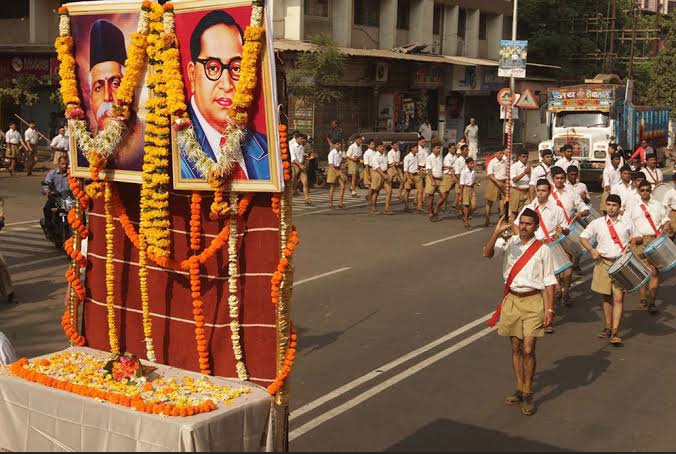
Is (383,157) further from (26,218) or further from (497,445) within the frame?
(497,445)

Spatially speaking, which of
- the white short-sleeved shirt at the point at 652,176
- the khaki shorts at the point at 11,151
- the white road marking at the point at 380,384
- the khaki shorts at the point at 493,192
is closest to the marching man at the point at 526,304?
the white road marking at the point at 380,384

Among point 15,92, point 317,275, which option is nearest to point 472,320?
point 317,275

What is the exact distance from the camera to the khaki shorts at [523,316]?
875cm

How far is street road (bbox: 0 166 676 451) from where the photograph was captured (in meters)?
8.02

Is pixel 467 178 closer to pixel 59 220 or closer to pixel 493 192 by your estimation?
pixel 493 192

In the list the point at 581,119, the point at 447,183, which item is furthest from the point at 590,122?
the point at 447,183

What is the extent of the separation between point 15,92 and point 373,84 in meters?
13.6

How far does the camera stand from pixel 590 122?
30672 millimetres

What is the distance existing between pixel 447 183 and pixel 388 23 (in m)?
18.7

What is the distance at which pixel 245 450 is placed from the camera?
622cm

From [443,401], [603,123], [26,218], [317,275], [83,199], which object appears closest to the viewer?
[83,199]

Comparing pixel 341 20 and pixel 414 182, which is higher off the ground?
pixel 341 20

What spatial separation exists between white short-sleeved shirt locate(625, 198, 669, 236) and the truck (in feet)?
53.7

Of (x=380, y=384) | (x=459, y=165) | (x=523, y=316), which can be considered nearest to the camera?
(x=523, y=316)
